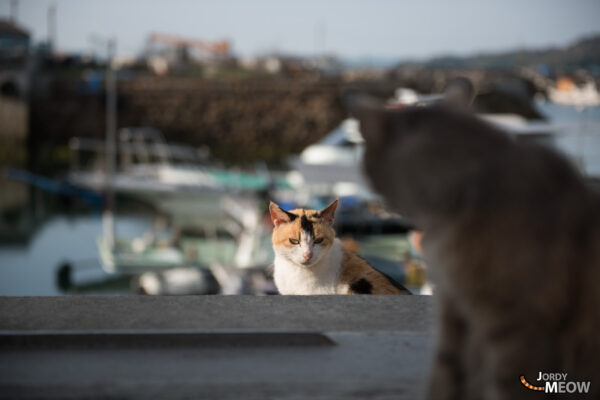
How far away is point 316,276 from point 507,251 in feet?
6.37

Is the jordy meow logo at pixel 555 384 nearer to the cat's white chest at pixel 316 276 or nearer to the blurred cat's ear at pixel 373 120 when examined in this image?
the blurred cat's ear at pixel 373 120

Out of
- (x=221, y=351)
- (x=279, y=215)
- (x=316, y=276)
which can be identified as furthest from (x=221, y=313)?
(x=279, y=215)

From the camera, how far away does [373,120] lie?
3.92ft

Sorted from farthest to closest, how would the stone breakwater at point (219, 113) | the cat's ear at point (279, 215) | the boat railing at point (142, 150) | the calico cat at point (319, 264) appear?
the stone breakwater at point (219, 113) < the boat railing at point (142, 150) < the cat's ear at point (279, 215) < the calico cat at point (319, 264)

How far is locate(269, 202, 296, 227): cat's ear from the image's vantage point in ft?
9.78

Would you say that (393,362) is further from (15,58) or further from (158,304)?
(15,58)

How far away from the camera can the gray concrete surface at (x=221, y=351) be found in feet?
5.65

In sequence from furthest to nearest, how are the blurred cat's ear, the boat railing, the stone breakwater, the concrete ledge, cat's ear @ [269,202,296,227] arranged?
the stone breakwater → the boat railing → cat's ear @ [269,202,296,227] → the concrete ledge → the blurred cat's ear

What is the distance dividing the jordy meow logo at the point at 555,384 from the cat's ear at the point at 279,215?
6.50 ft

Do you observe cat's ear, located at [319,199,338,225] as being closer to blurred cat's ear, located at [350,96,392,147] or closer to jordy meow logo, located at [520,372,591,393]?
blurred cat's ear, located at [350,96,392,147]

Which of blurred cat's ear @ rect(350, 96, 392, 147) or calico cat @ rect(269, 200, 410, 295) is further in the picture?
calico cat @ rect(269, 200, 410, 295)

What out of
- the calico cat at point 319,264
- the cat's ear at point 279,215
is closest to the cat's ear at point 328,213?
the calico cat at point 319,264

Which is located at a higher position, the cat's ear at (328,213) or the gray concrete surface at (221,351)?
the cat's ear at (328,213)

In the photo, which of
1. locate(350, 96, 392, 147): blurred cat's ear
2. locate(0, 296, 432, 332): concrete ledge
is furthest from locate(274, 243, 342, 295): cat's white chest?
locate(350, 96, 392, 147): blurred cat's ear
